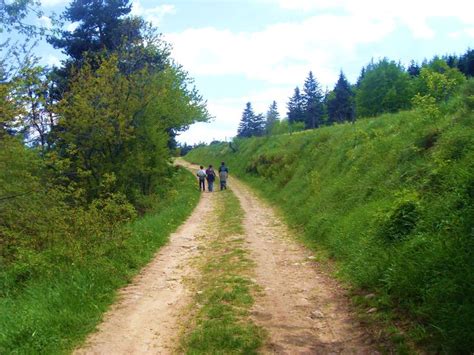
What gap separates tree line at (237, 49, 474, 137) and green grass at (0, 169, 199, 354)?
8.92 metres

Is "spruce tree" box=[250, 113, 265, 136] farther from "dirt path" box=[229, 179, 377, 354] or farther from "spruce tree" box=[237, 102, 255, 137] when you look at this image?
"dirt path" box=[229, 179, 377, 354]

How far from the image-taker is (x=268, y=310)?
5.99 metres

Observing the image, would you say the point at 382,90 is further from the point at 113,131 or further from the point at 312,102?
the point at 113,131

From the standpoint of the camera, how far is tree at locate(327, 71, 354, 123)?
70938 millimetres

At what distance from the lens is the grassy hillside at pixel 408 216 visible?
4.62 metres

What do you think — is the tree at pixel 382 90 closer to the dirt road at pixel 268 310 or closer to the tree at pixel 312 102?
the tree at pixel 312 102

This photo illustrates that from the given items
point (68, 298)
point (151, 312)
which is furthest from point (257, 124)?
point (151, 312)

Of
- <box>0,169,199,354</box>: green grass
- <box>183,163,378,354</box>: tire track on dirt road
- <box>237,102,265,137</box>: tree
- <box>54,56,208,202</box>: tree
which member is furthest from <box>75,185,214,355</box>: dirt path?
<box>237,102,265,137</box>: tree

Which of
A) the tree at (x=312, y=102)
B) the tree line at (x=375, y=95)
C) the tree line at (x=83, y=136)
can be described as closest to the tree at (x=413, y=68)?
the tree line at (x=375, y=95)

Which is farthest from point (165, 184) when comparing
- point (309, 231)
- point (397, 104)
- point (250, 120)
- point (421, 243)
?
point (250, 120)

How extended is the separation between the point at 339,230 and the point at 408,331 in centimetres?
496

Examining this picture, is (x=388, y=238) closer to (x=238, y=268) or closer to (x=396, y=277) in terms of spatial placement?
(x=396, y=277)

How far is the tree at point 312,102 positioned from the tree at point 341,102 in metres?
4.14

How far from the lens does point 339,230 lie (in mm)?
9734
